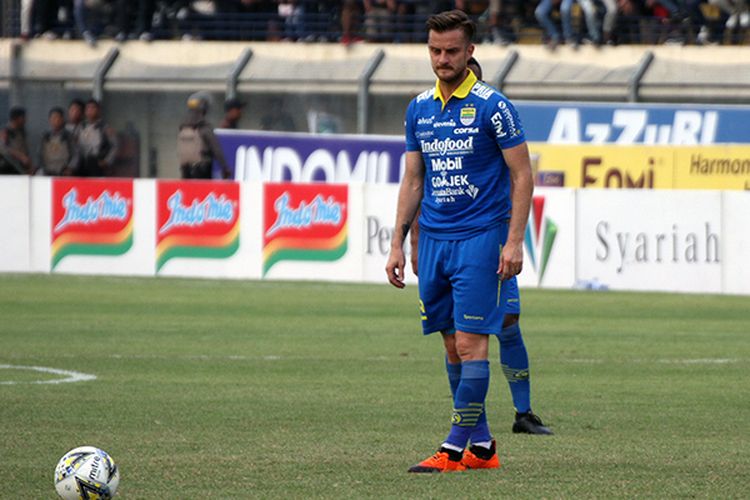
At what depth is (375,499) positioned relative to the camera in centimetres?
666

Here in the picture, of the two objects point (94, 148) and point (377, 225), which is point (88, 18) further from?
point (377, 225)

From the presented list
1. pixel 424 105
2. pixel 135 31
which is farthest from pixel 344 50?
pixel 424 105

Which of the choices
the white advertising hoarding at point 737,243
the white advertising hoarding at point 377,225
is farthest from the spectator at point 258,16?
the white advertising hoarding at point 737,243

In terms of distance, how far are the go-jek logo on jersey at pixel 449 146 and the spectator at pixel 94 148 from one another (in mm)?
18577

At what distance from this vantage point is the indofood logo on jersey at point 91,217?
72.9 feet

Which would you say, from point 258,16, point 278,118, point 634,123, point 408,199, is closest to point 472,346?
point 408,199

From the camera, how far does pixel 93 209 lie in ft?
73.3

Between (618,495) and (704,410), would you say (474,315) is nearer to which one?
(618,495)

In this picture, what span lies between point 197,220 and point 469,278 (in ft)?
48.0

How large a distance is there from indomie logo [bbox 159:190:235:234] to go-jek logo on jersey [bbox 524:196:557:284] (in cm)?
410

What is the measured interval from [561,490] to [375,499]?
2.67 ft

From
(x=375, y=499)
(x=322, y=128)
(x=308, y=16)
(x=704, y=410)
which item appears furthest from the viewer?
(x=308, y=16)

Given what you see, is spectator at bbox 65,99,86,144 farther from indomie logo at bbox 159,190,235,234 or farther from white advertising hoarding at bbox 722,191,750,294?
white advertising hoarding at bbox 722,191,750,294

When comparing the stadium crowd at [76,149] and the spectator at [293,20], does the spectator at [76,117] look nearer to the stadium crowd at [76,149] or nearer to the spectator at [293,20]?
the stadium crowd at [76,149]
